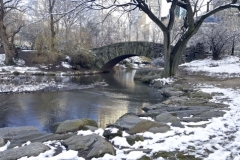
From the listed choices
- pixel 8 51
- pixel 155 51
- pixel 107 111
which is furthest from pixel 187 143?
pixel 8 51

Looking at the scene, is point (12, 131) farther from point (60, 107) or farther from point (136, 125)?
point (60, 107)

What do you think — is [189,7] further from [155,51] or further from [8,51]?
[8,51]

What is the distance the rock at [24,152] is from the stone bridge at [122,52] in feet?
67.7

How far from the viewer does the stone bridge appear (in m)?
24.3

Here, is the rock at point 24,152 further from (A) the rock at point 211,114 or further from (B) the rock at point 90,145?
(A) the rock at point 211,114

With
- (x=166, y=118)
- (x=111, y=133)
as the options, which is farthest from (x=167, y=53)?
(x=111, y=133)

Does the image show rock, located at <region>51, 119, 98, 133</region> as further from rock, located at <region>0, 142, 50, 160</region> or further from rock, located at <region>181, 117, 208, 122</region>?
rock, located at <region>181, 117, 208, 122</region>

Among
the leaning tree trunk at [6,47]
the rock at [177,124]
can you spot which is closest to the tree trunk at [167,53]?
the rock at [177,124]

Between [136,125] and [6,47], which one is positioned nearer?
[136,125]

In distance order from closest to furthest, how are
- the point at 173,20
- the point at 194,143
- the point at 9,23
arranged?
the point at 194,143, the point at 173,20, the point at 9,23

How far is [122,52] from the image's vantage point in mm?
26750

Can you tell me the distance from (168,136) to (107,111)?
4576 millimetres

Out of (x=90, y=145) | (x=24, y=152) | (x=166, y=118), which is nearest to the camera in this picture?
(x=24, y=152)

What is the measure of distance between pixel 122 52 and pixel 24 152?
75.6 ft
